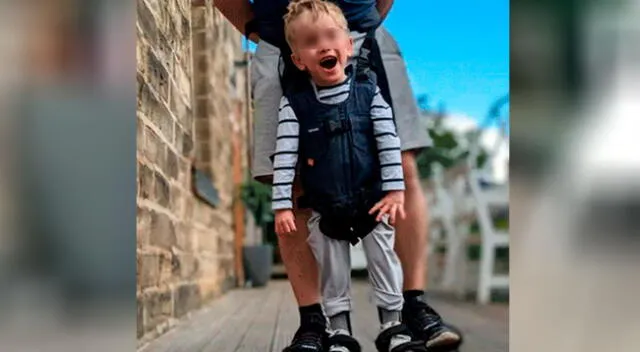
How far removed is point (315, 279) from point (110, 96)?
0.51m

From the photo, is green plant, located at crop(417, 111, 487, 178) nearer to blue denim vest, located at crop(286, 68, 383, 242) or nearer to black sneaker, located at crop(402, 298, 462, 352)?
blue denim vest, located at crop(286, 68, 383, 242)

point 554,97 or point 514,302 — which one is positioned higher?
point 554,97

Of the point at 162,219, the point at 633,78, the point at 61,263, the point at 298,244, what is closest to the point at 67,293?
the point at 61,263

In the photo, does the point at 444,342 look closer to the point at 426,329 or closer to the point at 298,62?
the point at 426,329

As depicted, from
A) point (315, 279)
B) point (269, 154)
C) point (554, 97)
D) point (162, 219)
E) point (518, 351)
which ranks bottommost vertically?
point (518, 351)

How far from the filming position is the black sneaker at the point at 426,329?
58.1 inches

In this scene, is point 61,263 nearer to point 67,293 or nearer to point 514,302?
point 67,293

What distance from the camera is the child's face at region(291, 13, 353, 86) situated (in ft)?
4.62

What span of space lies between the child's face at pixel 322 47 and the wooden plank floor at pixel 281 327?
39 cm

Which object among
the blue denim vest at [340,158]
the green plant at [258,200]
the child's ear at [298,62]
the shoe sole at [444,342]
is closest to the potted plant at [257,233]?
the green plant at [258,200]

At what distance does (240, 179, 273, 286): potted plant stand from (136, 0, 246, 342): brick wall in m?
0.09

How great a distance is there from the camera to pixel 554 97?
1527mm

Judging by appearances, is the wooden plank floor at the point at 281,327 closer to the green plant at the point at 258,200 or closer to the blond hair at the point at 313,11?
the green plant at the point at 258,200

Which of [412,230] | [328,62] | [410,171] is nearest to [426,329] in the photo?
[412,230]
